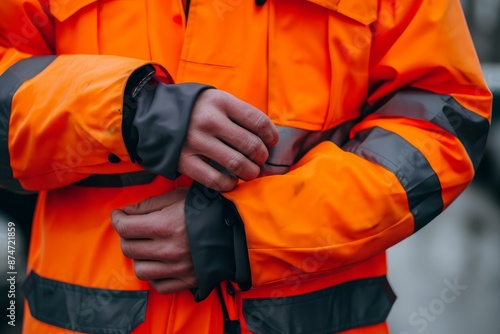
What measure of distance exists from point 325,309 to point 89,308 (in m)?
0.55

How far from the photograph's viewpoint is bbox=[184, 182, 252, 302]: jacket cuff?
1.63 meters

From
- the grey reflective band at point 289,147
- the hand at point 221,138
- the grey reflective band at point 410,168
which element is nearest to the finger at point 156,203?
the hand at point 221,138

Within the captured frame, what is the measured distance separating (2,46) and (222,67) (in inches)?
20.9

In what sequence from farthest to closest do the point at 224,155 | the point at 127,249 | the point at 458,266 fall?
the point at 458,266
the point at 127,249
the point at 224,155

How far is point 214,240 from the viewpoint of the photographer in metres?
Answer: 1.64

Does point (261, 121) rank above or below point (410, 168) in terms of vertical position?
above

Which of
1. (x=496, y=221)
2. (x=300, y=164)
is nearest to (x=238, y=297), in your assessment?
(x=300, y=164)

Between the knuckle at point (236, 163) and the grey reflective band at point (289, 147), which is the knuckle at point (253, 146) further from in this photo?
the grey reflective band at point (289, 147)

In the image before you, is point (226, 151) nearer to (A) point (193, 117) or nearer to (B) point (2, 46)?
(A) point (193, 117)

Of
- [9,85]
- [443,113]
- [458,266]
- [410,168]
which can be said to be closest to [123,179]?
[9,85]

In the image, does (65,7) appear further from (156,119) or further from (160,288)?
(160,288)

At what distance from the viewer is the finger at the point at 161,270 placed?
165cm

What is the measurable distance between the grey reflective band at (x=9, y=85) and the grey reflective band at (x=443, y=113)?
0.83m

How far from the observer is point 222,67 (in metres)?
1.75
